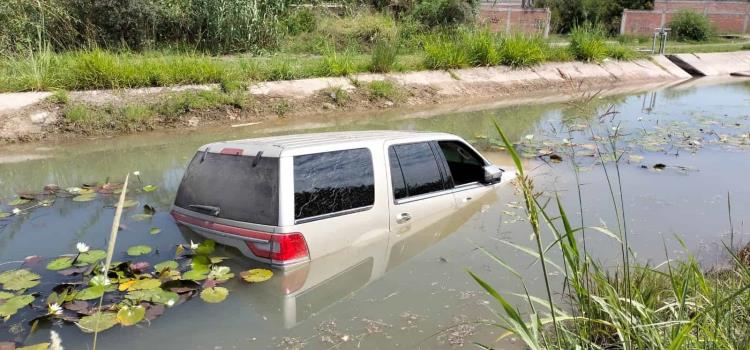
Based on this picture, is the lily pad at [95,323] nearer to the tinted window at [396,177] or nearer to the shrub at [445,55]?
the tinted window at [396,177]

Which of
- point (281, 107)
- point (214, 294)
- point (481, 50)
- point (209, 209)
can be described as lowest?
point (214, 294)

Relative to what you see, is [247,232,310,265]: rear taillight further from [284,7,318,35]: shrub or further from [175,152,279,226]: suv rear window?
[284,7,318,35]: shrub

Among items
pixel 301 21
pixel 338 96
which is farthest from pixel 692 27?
pixel 338 96

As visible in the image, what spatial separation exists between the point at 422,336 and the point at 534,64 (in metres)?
17.8

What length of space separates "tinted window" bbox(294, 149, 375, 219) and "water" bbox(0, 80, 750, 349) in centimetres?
48

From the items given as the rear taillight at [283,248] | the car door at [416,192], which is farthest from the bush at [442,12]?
the rear taillight at [283,248]

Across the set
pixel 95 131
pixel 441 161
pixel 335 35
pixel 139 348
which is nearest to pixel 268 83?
pixel 95 131

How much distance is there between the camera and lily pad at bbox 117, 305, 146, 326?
14.2 feet

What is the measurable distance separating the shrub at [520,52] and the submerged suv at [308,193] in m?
14.5

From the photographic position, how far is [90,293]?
4.61 metres

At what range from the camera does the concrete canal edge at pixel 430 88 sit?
11.0 metres

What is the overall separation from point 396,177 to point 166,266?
7.29ft

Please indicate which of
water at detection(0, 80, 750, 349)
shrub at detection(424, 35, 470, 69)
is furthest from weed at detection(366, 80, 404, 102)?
water at detection(0, 80, 750, 349)

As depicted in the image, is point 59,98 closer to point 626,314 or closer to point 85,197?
point 85,197
